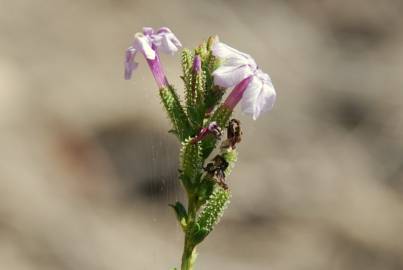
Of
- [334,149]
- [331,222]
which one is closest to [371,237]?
[331,222]

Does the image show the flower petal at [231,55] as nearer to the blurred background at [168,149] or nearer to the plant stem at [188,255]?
the plant stem at [188,255]

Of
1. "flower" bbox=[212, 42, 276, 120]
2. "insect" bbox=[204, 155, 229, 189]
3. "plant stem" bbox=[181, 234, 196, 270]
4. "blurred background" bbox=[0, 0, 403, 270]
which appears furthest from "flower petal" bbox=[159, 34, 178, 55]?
"blurred background" bbox=[0, 0, 403, 270]

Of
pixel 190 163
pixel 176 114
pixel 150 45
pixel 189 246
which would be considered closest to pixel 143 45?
pixel 150 45

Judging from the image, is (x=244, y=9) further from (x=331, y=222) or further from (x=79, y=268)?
(x=79, y=268)

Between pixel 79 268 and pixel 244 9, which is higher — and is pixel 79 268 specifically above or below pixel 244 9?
below

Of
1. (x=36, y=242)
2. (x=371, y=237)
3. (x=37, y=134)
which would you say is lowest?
(x=371, y=237)
